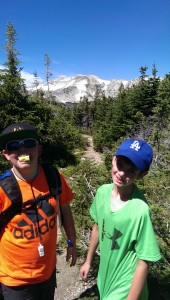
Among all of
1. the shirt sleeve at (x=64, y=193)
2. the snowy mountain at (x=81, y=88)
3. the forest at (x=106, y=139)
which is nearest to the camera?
the shirt sleeve at (x=64, y=193)

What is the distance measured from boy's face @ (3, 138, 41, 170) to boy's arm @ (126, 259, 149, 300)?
1239 millimetres

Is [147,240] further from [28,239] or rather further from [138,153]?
[28,239]

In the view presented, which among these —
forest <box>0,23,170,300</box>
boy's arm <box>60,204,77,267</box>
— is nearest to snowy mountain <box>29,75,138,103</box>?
forest <box>0,23,170,300</box>

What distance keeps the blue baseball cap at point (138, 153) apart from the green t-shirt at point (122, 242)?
9.7 inches

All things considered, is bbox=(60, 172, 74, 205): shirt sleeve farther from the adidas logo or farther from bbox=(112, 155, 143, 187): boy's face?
bbox=(112, 155, 143, 187): boy's face

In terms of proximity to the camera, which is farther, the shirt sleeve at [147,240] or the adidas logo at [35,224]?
the adidas logo at [35,224]

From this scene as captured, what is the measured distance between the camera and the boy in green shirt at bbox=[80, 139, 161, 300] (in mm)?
1912

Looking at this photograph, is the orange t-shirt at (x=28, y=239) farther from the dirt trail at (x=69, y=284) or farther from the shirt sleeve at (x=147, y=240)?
the dirt trail at (x=69, y=284)

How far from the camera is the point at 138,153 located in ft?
6.49

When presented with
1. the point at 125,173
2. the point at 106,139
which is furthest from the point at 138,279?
the point at 106,139

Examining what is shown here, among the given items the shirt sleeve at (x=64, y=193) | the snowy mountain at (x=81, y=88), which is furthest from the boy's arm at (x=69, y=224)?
the snowy mountain at (x=81, y=88)

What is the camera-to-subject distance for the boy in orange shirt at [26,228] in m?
2.43

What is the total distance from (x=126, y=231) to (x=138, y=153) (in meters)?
0.57

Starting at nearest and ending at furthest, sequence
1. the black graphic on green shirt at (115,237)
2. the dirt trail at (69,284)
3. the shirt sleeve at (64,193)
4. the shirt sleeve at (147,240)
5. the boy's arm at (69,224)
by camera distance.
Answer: the shirt sleeve at (147,240), the black graphic on green shirt at (115,237), the shirt sleeve at (64,193), the boy's arm at (69,224), the dirt trail at (69,284)
